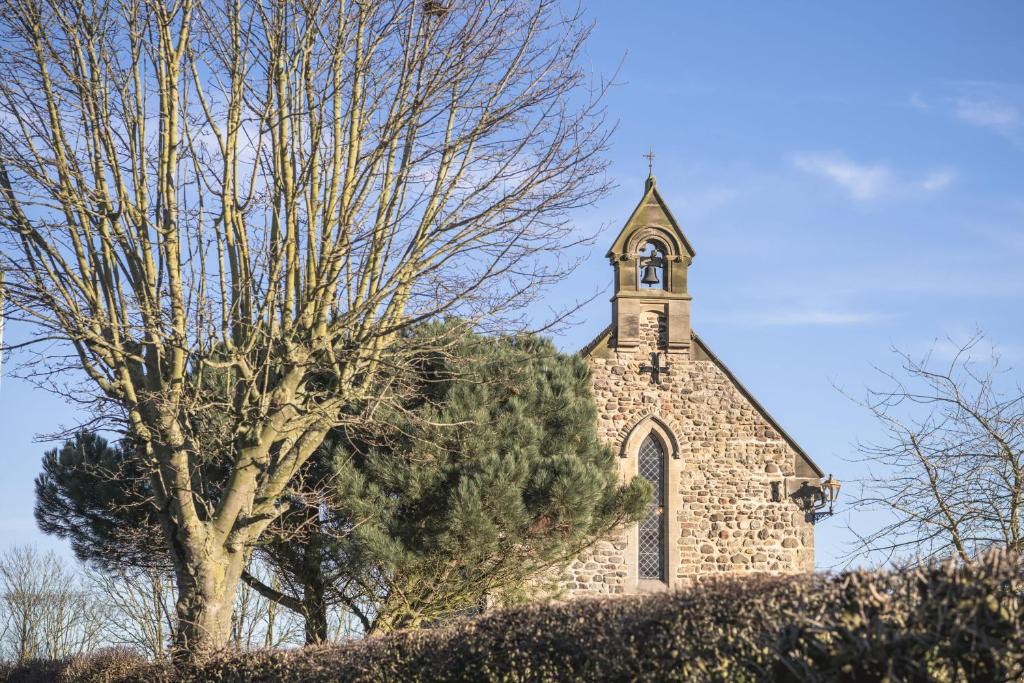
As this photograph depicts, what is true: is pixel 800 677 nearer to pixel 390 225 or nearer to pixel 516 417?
pixel 390 225

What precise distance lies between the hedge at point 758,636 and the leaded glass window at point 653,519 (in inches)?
421

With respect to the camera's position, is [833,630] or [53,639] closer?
[833,630]

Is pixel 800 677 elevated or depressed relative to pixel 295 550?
depressed

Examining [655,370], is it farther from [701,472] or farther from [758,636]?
[758,636]

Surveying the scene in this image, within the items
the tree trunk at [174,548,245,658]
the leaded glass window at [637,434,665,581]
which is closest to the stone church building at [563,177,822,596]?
the leaded glass window at [637,434,665,581]

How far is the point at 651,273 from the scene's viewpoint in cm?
2088

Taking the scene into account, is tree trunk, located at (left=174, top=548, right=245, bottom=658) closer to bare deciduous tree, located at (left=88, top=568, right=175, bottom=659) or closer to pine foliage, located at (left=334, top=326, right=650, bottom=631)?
pine foliage, located at (left=334, top=326, right=650, bottom=631)

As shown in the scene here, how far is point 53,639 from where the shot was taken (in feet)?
94.9

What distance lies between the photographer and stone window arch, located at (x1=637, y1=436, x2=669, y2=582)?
19.5 m

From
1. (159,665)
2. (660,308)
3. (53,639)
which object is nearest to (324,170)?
(159,665)

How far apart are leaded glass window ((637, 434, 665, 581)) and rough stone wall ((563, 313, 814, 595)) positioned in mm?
211

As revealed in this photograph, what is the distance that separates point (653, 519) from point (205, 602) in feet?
34.3

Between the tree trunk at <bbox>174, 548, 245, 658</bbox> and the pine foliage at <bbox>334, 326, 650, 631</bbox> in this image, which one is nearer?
the tree trunk at <bbox>174, 548, 245, 658</bbox>

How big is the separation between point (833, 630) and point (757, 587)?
114 centimetres
